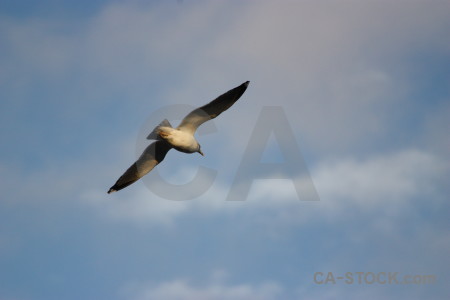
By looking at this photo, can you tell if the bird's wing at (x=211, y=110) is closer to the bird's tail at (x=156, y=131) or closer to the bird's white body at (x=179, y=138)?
the bird's white body at (x=179, y=138)

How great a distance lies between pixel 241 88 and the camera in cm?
2300

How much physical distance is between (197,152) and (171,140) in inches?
86.6

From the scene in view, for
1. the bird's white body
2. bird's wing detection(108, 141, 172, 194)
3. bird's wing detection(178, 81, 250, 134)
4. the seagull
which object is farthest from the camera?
bird's wing detection(108, 141, 172, 194)

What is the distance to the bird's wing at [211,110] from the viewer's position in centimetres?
2255

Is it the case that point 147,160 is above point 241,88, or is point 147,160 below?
below

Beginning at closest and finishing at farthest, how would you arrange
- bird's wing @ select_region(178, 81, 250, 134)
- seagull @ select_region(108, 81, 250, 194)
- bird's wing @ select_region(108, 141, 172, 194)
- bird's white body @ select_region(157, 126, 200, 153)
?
bird's white body @ select_region(157, 126, 200, 153), seagull @ select_region(108, 81, 250, 194), bird's wing @ select_region(178, 81, 250, 134), bird's wing @ select_region(108, 141, 172, 194)

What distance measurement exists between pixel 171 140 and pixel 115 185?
372 centimetres

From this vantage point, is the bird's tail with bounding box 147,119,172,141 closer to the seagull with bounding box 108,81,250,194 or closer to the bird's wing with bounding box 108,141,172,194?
the seagull with bounding box 108,81,250,194

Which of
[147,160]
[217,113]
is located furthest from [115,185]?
[217,113]

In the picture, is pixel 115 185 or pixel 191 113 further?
pixel 115 185

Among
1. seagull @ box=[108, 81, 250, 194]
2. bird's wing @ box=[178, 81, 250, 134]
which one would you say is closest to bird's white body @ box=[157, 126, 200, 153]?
seagull @ box=[108, 81, 250, 194]

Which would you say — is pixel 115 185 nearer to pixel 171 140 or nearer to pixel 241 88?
pixel 171 140

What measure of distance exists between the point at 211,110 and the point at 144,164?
382cm

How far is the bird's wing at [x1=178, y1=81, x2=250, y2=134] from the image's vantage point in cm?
2255
